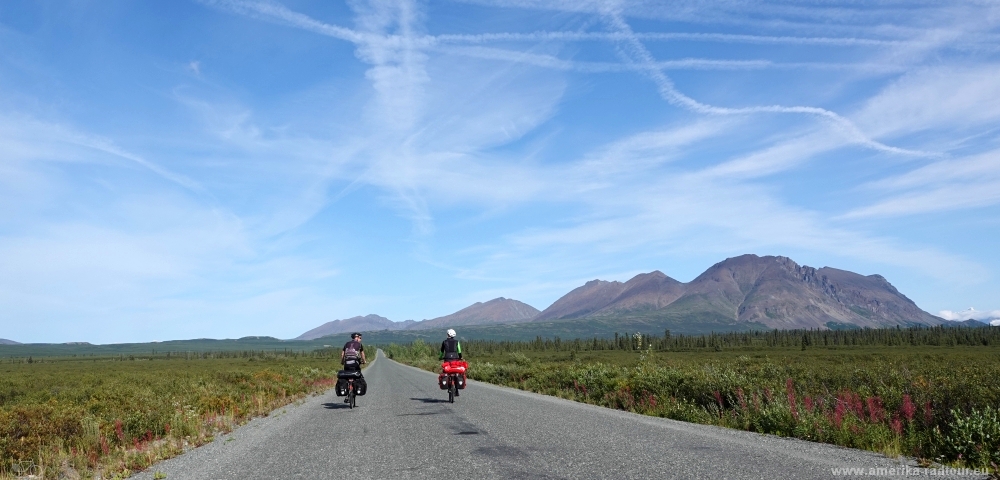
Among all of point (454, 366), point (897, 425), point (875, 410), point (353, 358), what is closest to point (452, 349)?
point (454, 366)

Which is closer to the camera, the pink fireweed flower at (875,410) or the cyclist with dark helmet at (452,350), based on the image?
the pink fireweed flower at (875,410)

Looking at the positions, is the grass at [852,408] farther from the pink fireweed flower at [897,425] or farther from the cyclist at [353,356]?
the cyclist at [353,356]

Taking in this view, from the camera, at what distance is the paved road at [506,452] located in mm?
9078

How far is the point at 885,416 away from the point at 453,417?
1032 cm

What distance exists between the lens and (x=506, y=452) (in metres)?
10.5

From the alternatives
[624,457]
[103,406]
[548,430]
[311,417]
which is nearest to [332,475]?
[624,457]

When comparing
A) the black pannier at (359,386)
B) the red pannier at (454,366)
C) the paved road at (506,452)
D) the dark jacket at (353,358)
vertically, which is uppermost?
the dark jacket at (353,358)

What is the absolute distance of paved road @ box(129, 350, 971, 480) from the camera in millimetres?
9078

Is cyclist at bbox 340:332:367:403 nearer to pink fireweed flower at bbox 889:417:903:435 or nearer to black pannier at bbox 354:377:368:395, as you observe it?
black pannier at bbox 354:377:368:395

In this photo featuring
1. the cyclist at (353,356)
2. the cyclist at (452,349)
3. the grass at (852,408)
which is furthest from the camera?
the cyclist at (452,349)

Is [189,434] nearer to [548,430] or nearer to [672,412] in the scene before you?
[548,430]

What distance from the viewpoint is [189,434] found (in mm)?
15562

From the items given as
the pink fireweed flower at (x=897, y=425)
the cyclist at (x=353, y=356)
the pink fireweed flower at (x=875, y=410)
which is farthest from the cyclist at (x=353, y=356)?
the pink fireweed flower at (x=897, y=425)

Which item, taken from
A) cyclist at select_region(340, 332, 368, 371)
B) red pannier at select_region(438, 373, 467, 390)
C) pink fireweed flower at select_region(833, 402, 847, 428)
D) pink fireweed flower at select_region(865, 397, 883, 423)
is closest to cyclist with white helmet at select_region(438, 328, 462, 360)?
red pannier at select_region(438, 373, 467, 390)
